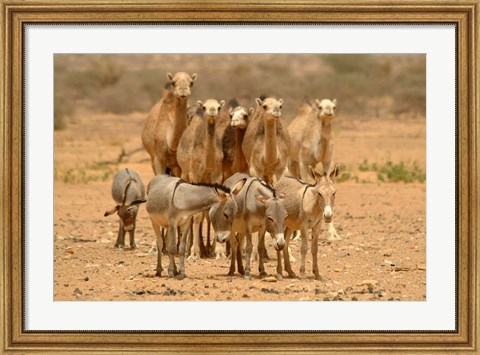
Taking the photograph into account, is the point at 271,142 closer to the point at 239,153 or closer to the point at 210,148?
the point at 210,148

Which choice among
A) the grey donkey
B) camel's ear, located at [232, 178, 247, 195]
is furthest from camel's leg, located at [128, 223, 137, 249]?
camel's ear, located at [232, 178, 247, 195]

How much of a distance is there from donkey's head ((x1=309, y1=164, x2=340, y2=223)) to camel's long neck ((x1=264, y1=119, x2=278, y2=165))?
79.9 inches


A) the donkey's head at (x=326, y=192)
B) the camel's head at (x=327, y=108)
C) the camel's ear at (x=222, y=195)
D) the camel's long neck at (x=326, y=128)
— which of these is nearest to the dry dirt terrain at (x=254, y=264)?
the donkey's head at (x=326, y=192)

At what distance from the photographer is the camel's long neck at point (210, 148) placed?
53.6ft

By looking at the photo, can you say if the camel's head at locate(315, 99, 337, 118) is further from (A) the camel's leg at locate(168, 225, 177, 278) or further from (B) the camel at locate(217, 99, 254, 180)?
(A) the camel's leg at locate(168, 225, 177, 278)

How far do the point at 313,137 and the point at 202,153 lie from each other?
150 inches

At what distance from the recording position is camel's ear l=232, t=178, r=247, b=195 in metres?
14.1

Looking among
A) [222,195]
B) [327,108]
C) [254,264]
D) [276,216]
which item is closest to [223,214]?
[222,195]

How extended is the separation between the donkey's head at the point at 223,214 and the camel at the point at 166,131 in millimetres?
3643

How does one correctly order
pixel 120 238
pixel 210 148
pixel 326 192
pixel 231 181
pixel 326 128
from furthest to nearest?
1. pixel 326 128
2. pixel 120 238
3. pixel 210 148
4. pixel 231 181
5. pixel 326 192

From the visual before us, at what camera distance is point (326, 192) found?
13773 mm

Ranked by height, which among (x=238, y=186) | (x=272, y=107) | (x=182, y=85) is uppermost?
(x=182, y=85)

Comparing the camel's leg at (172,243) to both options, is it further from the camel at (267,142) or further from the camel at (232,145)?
the camel at (232,145)

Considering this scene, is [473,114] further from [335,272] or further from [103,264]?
[103,264]
